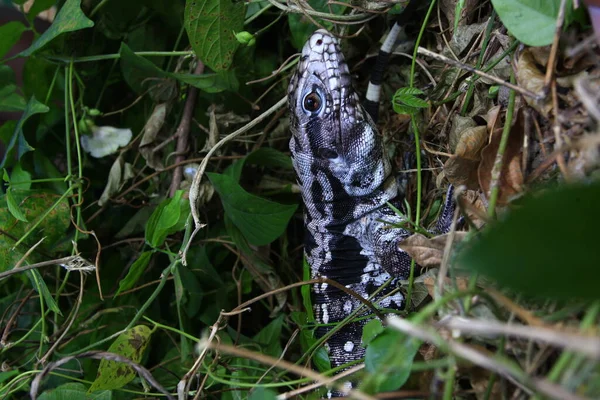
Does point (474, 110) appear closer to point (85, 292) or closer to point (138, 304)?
point (138, 304)

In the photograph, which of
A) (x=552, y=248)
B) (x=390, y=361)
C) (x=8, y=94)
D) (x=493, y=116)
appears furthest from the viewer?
(x=8, y=94)

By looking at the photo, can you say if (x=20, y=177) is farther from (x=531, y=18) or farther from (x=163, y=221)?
(x=531, y=18)

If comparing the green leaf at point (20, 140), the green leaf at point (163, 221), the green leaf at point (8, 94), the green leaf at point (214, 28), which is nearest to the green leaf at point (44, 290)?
the green leaf at point (163, 221)

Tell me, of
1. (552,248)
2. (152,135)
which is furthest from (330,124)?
(552,248)

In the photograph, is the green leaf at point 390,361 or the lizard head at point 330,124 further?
the lizard head at point 330,124

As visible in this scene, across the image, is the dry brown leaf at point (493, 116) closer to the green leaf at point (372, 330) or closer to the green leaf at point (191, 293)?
the green leaf at point (372, 330)

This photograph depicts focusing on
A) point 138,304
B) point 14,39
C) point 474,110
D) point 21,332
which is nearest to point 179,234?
point 138,304
